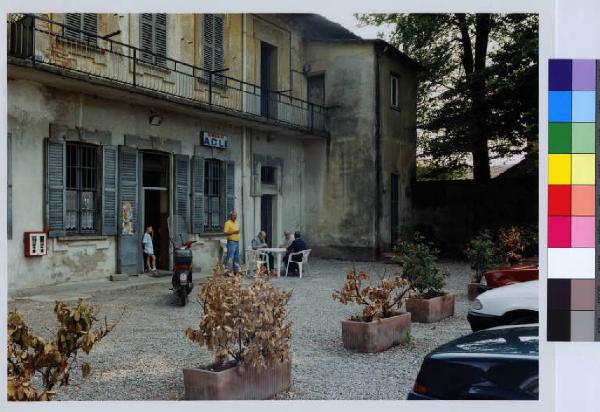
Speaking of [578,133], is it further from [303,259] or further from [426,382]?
[303,259]

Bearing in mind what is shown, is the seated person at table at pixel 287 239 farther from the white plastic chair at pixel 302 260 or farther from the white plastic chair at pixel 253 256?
the white plastic chair at pixel 253 256

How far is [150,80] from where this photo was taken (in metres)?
9.23

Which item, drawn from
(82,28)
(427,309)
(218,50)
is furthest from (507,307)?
(218,50)

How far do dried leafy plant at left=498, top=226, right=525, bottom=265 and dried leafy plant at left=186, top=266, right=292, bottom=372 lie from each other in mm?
4432

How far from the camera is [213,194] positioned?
35.0ft

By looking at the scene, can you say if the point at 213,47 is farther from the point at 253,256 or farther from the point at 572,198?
the point at 572,198

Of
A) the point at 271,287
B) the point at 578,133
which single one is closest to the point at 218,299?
the point at 271,287

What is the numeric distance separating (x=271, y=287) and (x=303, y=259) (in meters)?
5.46

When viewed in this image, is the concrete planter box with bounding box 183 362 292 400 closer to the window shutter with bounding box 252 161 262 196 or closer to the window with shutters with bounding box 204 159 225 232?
the window with shutters with bounding box 204 159 225 232

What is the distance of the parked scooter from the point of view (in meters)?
7.59

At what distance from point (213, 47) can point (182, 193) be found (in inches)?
99.7

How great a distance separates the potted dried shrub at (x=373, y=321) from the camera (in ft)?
18.8

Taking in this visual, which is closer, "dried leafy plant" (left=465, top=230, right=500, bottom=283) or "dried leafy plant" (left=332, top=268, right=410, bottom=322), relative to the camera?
"dried leafy plant" (left=332, top=268, right=410, bottom=322)

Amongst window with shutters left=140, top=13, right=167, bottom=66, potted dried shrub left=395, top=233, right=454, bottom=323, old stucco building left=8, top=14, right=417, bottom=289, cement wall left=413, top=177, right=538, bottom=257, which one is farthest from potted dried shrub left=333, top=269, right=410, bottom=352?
window with shutters left=140, top=13, right=167, bottom=66
